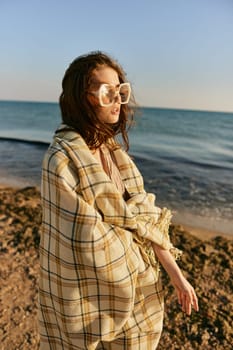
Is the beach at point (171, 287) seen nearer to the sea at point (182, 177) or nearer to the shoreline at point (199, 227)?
the shoreline at point (199, 227)

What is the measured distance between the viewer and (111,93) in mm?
1737

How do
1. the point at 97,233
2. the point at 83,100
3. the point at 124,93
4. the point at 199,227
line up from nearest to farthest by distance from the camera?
the point at 97,233 → the point at 83,100 → the point at 124,93 → the point at 199,227

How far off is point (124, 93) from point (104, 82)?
0.13 m

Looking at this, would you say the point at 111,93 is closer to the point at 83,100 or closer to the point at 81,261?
the point at 83,100

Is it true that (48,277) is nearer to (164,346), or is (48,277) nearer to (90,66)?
(90,66)

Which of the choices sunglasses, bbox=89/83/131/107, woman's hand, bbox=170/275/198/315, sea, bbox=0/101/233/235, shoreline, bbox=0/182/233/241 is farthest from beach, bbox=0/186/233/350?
sunglasses, bbox=89/83/131/107

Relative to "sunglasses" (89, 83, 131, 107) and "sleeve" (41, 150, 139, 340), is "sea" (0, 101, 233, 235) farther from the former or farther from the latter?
"sleeve" (41, 150, 139, 340)

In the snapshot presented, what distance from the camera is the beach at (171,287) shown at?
300 centimetres

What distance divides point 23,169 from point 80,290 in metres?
8.99

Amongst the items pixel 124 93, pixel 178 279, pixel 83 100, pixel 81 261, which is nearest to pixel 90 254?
pixel 81 261

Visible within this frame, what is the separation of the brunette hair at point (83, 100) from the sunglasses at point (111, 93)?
0.06 meters

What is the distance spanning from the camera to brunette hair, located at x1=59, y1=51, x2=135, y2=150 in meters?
1.71

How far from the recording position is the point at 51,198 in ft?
5.14

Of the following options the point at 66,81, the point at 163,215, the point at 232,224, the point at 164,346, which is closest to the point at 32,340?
the point at 164,346
